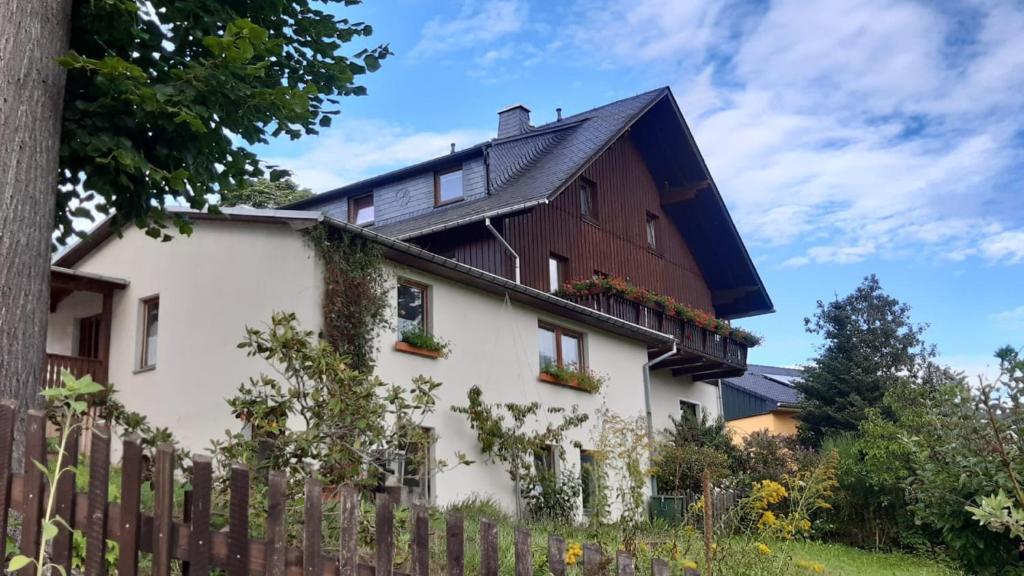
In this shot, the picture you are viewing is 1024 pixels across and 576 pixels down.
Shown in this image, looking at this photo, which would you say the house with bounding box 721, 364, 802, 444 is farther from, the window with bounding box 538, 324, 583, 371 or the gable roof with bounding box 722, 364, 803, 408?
the window with bounding box 538, 324, 583, 371

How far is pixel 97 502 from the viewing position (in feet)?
11.1

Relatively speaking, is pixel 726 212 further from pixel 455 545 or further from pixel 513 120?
pixel 455 545

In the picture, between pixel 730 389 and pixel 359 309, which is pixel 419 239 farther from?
pixel 730 389

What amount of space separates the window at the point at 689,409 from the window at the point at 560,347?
5.59 meters

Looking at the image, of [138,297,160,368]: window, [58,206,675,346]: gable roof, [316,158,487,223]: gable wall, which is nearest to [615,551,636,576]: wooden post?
[58,206,675,346]: gable roof

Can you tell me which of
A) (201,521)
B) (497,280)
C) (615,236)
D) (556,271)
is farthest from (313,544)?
(615,236)

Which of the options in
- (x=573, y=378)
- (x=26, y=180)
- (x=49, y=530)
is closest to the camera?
(x=49, y=530)

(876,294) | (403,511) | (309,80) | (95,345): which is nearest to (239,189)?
(309,80)

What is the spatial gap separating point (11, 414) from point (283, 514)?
52.0 inches

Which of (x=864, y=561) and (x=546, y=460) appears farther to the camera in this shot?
(x=546, y=460)

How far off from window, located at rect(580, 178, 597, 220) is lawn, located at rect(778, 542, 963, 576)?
949 centimetres

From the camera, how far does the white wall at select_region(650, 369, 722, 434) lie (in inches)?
877

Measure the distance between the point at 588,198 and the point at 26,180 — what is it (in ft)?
59.4

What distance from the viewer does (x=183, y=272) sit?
568 inches
